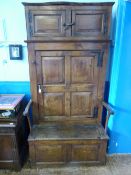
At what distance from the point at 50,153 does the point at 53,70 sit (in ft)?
3.42

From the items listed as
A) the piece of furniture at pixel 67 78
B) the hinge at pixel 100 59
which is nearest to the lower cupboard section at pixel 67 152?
the piece of furniture at pixel 67 78

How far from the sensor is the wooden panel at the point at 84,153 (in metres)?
2.02

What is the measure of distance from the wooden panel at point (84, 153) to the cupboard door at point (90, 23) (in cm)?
134

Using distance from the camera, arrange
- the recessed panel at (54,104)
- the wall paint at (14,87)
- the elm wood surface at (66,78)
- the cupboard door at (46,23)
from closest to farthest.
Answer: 1. the cupboard door at (46,23)
2. the elm wood surface at (66,78)
3. the recessed panel at (54,104)
4. the wall paint at (14,87)

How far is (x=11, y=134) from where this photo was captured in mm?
1879

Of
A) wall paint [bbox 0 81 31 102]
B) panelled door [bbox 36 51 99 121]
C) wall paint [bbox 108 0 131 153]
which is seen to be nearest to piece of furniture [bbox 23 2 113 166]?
panelled door [bbox 36 51 99 121]

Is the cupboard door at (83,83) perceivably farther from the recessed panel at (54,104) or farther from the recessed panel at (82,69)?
the recessed panel at (54,104)

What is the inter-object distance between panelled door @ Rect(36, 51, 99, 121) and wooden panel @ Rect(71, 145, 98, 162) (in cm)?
41

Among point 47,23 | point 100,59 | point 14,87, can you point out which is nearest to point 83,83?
point 100,59

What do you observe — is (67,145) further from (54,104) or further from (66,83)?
(66,83)

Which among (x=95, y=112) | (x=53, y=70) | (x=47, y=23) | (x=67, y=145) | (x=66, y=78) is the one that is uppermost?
(x=47, y=23)

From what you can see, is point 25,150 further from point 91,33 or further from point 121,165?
point 91,33

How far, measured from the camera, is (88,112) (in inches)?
88.2

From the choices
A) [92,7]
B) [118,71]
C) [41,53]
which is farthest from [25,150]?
[92,7]
